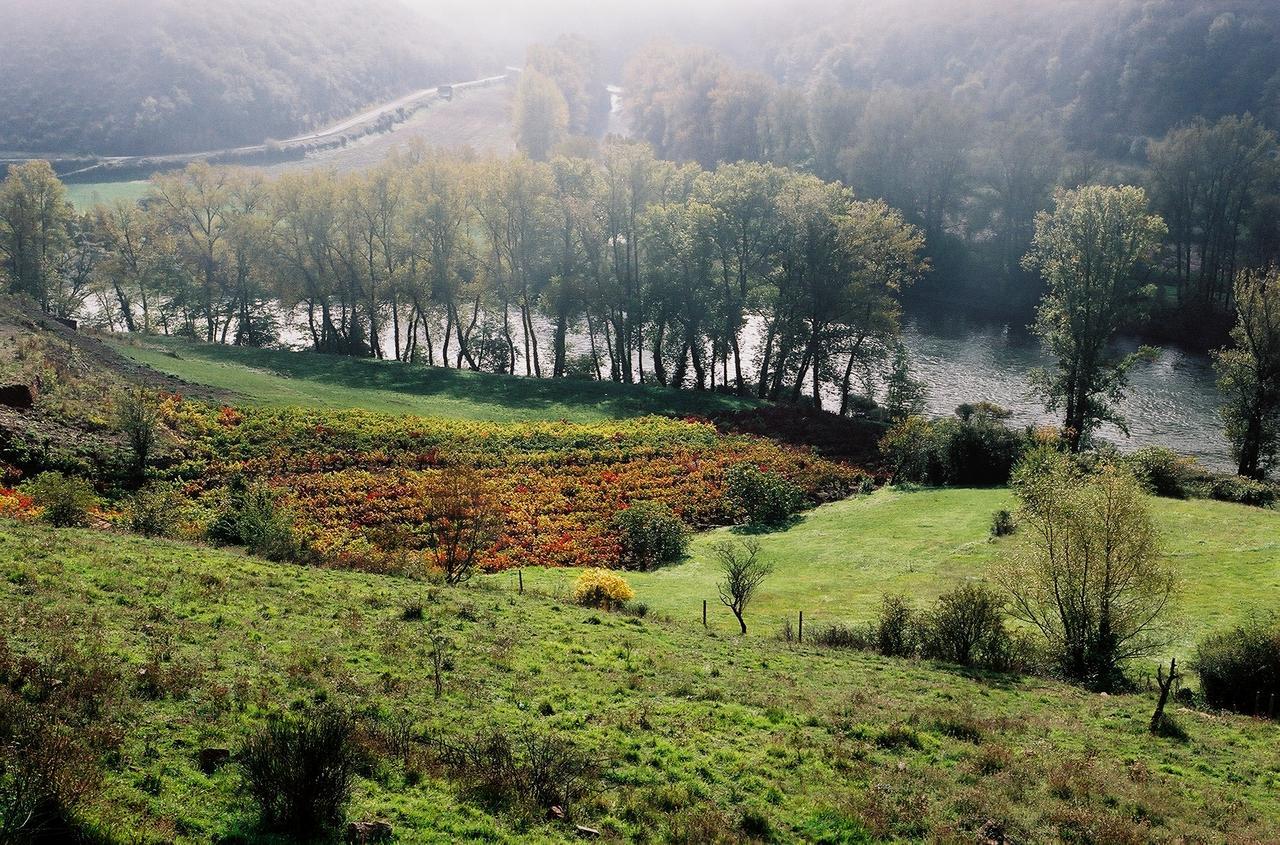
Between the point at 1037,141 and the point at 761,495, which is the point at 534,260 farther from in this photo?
the point at 1037,141

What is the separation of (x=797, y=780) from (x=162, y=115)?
191344 mm

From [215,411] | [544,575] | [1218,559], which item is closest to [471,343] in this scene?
[215,411]

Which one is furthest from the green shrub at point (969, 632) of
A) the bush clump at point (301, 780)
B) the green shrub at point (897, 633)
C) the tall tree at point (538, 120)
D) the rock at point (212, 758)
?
the tall tree at point (538, 120)

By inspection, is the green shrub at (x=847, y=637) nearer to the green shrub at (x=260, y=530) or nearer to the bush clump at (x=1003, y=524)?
the bush clump at (x=1003, y=524)

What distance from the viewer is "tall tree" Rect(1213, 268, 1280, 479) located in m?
46.8

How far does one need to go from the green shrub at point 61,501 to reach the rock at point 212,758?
19.0 m

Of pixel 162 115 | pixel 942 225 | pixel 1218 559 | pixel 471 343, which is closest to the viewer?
pixel 1218 559

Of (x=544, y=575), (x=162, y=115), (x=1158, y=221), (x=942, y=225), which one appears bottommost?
(x=544, y=575)

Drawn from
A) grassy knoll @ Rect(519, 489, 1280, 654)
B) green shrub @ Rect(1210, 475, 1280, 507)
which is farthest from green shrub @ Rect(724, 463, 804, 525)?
green shrub @ Rect(1210, 475, 1280, 507)

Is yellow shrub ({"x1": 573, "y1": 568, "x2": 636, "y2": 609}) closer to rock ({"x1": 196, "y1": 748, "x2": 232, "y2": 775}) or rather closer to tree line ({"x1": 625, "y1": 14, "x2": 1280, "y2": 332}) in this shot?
rock ({"x1": 196, "y1": 748, "x2": 232, "y2": 775})

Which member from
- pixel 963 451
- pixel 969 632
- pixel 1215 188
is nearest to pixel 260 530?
pixel 969 632

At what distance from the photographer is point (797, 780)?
15.8 metres

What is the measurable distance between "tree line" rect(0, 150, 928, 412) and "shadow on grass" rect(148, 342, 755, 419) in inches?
267

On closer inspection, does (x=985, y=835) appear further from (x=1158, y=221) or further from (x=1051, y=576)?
(x=1158, y=221)
